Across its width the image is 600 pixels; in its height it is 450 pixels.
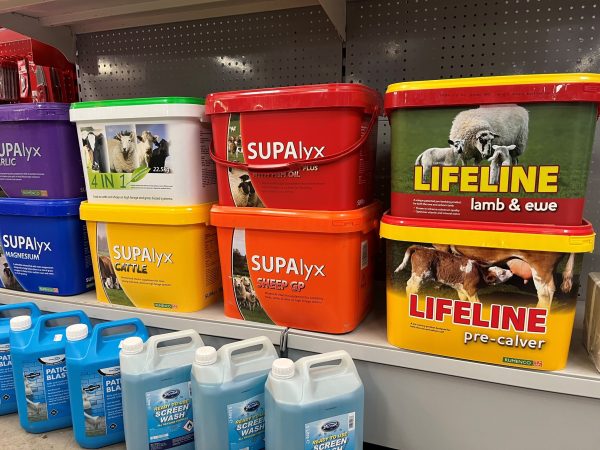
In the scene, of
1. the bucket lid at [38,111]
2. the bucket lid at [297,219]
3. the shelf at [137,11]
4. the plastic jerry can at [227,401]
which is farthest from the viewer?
the shelf at [137,11]

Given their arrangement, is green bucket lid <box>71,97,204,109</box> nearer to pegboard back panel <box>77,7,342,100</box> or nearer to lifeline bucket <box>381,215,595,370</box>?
pegboard back panel <box>77,7,342,100</box>

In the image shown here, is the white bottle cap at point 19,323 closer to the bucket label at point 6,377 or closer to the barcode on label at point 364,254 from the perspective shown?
the bucket label at point 6,377

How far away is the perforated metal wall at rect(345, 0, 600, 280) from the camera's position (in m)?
1.22

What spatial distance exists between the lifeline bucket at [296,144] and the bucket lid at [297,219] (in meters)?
0.02

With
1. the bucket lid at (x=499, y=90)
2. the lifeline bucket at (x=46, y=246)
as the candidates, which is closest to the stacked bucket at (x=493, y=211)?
the bucket lid at (x=499, y=90)

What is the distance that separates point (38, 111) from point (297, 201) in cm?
82

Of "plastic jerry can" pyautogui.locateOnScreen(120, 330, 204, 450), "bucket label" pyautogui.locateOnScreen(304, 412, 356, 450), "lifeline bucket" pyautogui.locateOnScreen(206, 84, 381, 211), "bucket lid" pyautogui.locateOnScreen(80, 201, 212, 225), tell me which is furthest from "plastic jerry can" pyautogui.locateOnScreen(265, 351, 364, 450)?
"bucket lid" pyautogui.locateOnScreen(80, 201, 212, 225)

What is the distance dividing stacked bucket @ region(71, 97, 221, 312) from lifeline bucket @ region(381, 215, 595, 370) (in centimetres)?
53

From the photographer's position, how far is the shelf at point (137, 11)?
1448mm

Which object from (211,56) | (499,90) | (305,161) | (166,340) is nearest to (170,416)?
(166,340)

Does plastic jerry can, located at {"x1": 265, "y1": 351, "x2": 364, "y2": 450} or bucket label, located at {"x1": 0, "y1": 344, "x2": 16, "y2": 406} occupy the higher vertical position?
plastic jerry can, located at {"x1": 265, "y1": 351, "x2": 364, "y2": 450}

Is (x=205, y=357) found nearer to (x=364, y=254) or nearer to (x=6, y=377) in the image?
(x=364, y=254)

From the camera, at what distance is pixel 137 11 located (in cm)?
155

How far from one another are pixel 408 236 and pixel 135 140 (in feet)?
2.48
